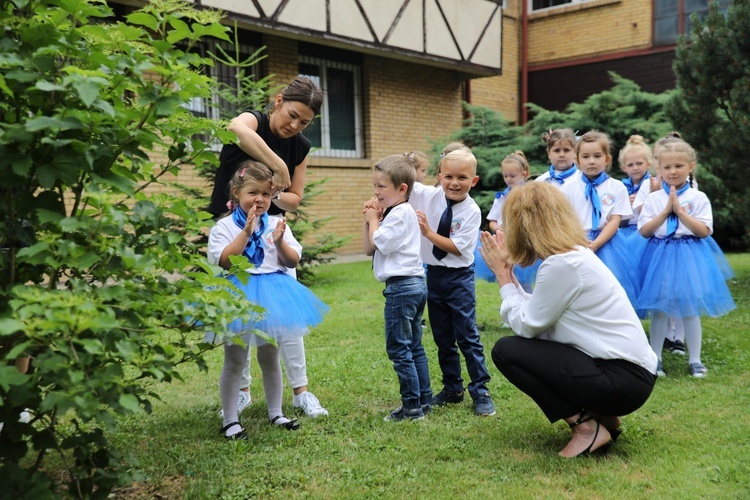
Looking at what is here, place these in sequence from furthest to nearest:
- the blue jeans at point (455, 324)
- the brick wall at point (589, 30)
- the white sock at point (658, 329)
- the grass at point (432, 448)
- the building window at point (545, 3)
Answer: the building window at point (545, 3) → the brick wall at point (589, 30) → the white sock at point (658, 329) → the blue jeans at point (455, 324) → the grass at point (432, 448)

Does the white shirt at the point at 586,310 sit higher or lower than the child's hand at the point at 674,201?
lower

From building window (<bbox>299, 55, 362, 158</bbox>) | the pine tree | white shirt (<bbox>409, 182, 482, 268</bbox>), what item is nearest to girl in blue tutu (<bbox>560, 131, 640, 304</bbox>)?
white shirt (<bbox>409, 182, 482, 268</bbox>)

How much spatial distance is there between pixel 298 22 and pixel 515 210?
334 inches

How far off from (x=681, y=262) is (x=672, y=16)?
38.0 feet

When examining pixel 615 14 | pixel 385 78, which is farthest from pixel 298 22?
pixel 615 14

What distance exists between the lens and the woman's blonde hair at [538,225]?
3443 mm

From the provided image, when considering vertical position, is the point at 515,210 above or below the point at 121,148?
below

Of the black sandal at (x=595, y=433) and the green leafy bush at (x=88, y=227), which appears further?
the black sandal at (x=595, y=433)

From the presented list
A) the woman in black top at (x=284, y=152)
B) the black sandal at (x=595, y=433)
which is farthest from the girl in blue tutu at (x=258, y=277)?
the black sandal at (x=595, y=433)

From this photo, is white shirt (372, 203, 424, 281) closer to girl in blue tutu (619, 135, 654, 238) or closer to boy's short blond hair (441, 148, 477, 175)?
boy's short blond hair (441, 148, 477, 175)

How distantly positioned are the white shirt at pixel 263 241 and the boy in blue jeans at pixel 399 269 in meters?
0.50

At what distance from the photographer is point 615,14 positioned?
51.2ft

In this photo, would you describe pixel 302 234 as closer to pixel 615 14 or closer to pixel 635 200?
pixel 635 200

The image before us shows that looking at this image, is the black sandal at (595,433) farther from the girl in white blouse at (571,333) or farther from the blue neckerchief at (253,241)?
the blue neckerchief at (253,241)
